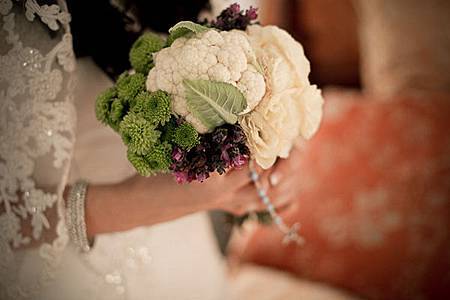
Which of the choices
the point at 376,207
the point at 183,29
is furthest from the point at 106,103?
the point at 376,207

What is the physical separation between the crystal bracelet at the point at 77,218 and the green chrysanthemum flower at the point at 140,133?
0.21 metres

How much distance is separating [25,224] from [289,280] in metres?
0.95

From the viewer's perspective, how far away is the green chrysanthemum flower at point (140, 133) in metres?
0.67

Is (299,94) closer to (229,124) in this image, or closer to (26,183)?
(229,124)

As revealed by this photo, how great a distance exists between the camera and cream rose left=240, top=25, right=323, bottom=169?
706mm

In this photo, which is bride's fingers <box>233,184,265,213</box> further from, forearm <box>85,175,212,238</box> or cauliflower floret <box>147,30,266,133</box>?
cauliflower floret <box>147,30,266,133</box>

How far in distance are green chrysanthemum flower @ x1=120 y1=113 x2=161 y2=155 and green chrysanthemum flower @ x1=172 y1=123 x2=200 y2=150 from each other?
2 cm

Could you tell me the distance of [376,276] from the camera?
1578mm

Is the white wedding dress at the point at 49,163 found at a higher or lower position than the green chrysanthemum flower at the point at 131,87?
lower

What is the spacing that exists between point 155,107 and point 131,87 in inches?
2.7

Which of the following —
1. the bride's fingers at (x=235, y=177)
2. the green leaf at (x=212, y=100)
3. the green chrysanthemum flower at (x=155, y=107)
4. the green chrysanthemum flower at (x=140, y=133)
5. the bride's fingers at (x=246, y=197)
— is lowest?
the bride's fingers at (x=246, y=197)

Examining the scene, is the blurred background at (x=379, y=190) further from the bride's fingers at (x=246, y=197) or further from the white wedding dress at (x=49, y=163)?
the white wedding dress at (x=49, y=163)

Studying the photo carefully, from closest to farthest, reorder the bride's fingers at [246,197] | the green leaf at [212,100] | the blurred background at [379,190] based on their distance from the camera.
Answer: the green leaf at [212,100] → the bride's fingers at [246,197] → the blurred background at [379,190]

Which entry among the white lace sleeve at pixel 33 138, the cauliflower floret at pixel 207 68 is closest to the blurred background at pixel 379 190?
the white lace sleeve at pixel 33 138
